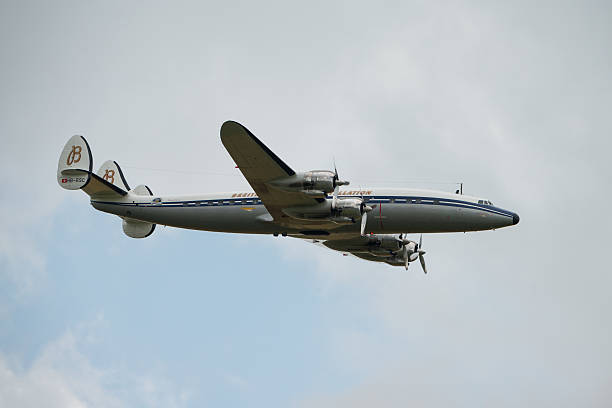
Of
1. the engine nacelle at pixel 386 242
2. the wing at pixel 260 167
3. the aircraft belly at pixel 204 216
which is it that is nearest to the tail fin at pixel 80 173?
the aircraft belly at pixel 204 216

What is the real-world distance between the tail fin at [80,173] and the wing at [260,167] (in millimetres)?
8415

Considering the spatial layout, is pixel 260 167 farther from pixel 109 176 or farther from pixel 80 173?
pixel 109 176

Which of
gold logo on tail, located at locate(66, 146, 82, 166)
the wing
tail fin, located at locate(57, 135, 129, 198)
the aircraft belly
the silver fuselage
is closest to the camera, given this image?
the wing

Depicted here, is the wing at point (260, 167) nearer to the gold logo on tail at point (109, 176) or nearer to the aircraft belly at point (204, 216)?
the aircraft belly at point (204, 216)

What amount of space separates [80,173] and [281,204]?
10.6 m

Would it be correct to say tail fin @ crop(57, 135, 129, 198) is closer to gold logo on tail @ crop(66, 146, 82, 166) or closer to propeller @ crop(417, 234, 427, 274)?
gold logo on tail @ crop(66, 146, 82, 166)

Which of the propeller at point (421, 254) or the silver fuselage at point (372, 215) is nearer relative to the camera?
the silver fuselage at point (372, 215)

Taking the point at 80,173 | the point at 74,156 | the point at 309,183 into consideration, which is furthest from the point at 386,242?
the point at 74,156

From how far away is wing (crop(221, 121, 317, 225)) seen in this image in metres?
25.7

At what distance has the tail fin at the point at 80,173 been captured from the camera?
3262cm

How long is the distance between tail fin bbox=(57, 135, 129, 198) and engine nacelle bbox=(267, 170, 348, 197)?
955 cm

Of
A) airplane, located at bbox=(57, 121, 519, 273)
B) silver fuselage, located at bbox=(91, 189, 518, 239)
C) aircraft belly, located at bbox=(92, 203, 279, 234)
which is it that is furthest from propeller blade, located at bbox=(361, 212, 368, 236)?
aircraft belly, located at bbox=(92, 203, 279, 234)

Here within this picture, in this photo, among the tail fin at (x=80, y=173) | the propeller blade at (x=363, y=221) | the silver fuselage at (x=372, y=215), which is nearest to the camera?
the propeller blade at (x=363, y=221)

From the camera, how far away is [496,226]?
98.0ft
